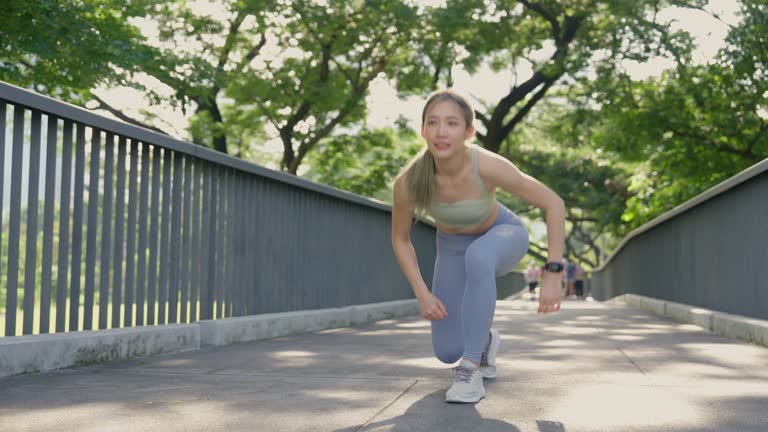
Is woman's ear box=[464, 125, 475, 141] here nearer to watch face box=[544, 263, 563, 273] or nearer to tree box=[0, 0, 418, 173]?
watch face box=[544, 263, 563, 273]

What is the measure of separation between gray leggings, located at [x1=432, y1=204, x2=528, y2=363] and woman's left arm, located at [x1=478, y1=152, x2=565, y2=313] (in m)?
0.25

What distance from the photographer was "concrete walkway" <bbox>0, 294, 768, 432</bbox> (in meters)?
3.55

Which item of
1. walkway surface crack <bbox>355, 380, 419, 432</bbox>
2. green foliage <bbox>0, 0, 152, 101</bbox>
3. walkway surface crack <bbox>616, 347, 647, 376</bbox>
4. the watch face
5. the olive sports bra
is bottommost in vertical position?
walkway surface crack <bbox>355, 380, 419, 432</bbox>

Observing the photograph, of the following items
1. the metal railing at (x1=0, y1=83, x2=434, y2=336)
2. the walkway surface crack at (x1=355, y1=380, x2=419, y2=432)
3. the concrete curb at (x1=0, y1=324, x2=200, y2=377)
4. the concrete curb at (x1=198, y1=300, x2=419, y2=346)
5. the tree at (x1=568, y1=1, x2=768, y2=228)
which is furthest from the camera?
the tree at (x1=568, y1=1, x2=768, y2=228)

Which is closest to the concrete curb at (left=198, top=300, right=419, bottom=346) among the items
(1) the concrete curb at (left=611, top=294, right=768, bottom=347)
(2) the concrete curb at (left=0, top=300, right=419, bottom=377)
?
(2) the concrete curb at (left=0, top=300, right=419, bottom=377)

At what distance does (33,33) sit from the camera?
13.4 m

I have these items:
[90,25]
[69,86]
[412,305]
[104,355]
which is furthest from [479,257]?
[69,86]

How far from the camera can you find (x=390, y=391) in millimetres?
4445

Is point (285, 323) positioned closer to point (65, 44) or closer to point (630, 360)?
point (630, 360)

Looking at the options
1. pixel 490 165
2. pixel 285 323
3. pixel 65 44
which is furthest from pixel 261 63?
pixel 490 165

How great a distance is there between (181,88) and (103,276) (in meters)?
12.2

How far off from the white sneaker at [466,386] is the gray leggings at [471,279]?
2.9 inches

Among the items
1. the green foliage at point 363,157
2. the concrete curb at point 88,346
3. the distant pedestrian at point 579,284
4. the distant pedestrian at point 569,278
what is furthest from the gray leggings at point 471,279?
the distant pedestrian at point 579,284

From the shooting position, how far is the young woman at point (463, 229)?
4.18 m
